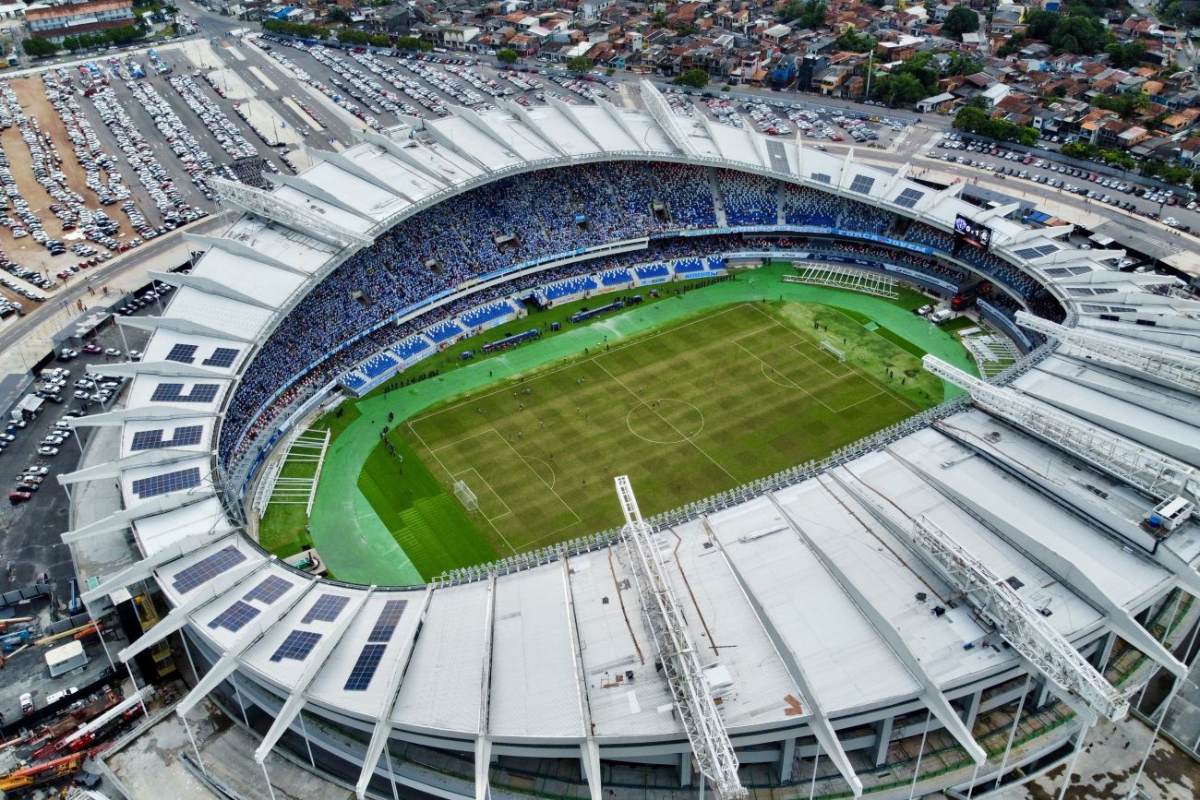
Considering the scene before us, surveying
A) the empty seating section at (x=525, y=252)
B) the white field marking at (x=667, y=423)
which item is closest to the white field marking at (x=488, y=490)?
the white field marking at (x=667, y=423)

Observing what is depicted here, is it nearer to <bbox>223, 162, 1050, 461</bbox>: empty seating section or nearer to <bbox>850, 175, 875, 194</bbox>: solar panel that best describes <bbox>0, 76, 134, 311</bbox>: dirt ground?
<bbox>223, 162, 1050, 461</bbox>: empty seating section

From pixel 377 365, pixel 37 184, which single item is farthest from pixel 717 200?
pixel 37 184

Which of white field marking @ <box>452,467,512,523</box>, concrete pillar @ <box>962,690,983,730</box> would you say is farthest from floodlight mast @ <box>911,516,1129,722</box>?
white field marking @ <box>452,467,512,523</box>

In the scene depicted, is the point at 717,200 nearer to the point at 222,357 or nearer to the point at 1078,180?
the point at 1078,180

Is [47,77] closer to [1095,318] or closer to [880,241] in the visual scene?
[880,241]

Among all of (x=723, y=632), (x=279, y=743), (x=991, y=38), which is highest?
(x=991, y=38)

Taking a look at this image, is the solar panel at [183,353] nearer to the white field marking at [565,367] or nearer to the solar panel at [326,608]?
the white field marking at [565,367]

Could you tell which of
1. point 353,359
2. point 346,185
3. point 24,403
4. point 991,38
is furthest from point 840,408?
point 991,38
